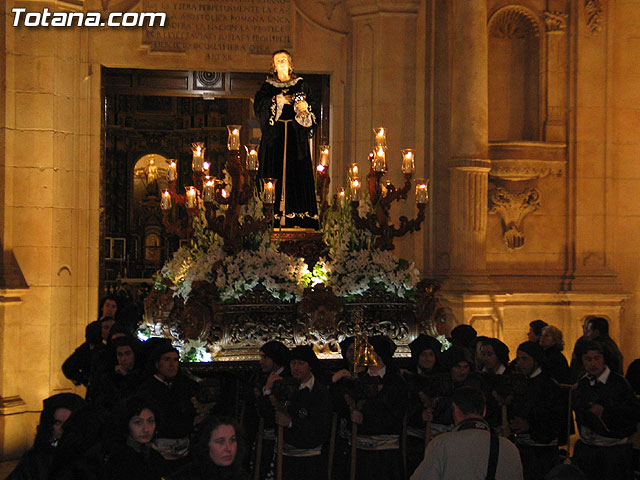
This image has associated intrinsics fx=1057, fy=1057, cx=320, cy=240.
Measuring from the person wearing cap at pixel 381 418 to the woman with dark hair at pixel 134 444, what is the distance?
7.73 ft

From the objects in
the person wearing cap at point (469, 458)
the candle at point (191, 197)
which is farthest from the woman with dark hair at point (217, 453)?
the candle at point (191, 197)

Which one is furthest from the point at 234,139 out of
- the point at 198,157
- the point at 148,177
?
the point at 148,177

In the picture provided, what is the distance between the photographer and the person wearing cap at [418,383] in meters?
8.27

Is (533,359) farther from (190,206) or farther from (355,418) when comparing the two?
(190,206)

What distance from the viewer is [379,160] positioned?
32.4ft

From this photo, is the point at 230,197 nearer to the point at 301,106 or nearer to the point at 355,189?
the point at 355,189

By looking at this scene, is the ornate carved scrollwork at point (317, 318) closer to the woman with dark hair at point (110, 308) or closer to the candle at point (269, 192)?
the candle at point (269, 192)

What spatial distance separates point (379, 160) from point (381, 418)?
281 cm

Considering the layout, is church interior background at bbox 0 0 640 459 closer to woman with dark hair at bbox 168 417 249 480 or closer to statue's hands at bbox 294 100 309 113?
statue's hands at bbox 294 100 309 113

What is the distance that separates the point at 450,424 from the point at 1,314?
5.57 meters

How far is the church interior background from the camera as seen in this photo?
12672mm

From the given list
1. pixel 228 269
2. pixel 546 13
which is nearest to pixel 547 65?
pixel 546 13

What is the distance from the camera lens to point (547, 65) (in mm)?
13438

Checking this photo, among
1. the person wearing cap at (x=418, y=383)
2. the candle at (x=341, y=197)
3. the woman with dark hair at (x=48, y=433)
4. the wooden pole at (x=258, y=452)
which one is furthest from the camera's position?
the candle at (x=341, y=197)
